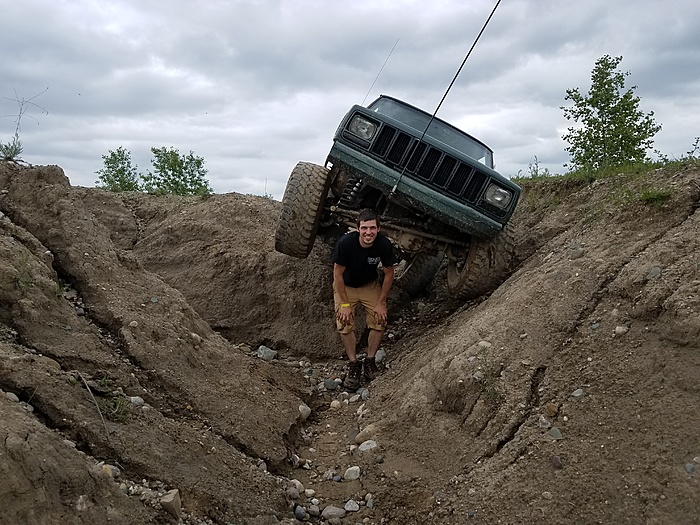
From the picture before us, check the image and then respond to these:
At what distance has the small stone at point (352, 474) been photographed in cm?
383

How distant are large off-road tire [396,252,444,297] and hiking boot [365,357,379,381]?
1729 millimetres

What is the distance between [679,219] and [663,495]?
2.45 metres

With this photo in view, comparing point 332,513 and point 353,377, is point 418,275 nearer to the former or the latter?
point 353,377

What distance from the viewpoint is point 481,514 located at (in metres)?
3.13

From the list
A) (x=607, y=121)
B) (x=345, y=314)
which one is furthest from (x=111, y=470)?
(x=607, y=121)

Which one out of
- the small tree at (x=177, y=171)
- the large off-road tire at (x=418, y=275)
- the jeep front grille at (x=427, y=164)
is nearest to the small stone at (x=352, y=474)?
the jeep front grille at (x=427, y=164)

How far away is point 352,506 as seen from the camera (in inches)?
139

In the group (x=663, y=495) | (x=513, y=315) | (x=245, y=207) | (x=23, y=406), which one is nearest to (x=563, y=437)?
(x=663, y=495)

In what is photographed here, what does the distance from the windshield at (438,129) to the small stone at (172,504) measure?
14.0ft

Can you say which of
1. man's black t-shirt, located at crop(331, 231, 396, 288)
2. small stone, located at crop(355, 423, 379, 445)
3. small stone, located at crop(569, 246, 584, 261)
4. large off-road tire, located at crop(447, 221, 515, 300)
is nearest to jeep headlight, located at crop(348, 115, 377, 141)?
man's black t-shirt, located at crop(331, 231, 396, 288)

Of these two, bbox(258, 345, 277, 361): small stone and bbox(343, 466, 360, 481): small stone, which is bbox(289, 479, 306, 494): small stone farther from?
bbox(258, 345, 277, 361): small stone

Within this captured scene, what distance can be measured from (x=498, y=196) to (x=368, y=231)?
126cm

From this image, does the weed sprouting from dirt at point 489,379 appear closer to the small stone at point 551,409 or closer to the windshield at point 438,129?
the small stone at point 551,409

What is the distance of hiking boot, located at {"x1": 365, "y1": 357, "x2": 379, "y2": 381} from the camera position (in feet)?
18.0
